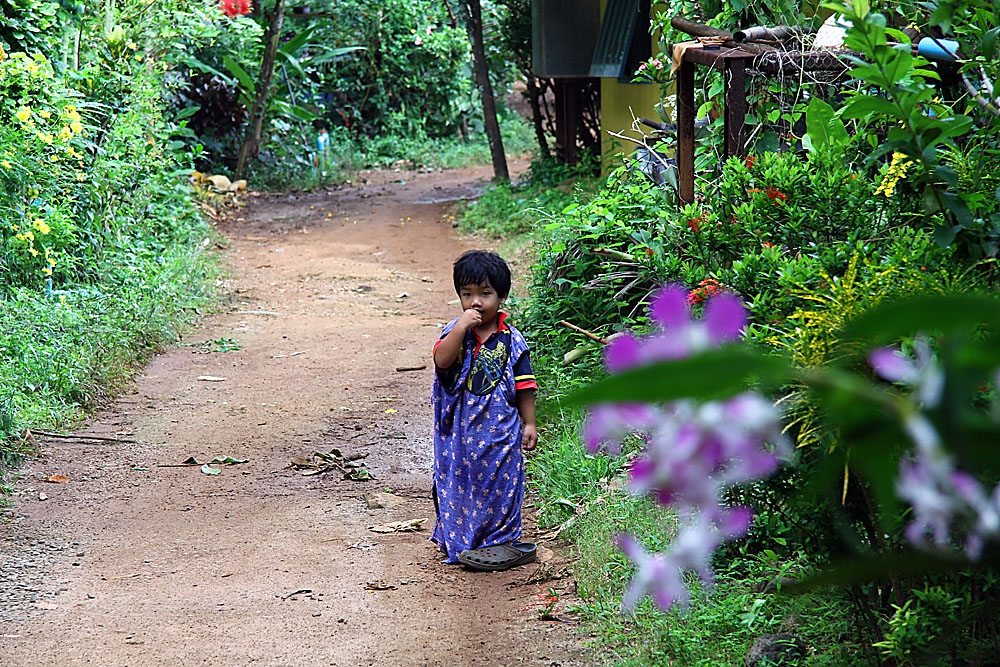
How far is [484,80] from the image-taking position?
1400 centimetres

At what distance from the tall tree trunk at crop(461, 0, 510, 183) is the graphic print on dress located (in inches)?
389

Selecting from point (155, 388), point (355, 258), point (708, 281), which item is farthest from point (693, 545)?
point (355, 258)

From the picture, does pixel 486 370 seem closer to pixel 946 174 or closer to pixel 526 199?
pixel 946 174

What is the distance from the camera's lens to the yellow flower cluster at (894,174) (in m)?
2.81

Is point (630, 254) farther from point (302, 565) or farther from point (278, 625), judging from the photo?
point (278, 625)

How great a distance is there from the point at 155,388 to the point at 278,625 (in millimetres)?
3356

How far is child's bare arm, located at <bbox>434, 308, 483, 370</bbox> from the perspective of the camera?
3795 mm

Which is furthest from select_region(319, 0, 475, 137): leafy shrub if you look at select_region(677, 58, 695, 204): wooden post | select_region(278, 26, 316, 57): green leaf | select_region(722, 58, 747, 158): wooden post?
select_region(722, 58, 747, 158): wooden post

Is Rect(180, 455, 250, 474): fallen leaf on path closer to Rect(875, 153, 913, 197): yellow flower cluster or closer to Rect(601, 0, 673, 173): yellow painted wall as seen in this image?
Rect(875, 153, 913, 197): yellow flower cluster

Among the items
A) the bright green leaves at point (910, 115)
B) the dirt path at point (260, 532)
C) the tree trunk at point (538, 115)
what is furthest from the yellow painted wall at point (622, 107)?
the bright green leaves at point (910, 115)

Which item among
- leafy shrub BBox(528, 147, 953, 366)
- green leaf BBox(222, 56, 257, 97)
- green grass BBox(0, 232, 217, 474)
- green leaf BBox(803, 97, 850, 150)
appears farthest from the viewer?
green leaf BBox(222, 56, 257, 97)

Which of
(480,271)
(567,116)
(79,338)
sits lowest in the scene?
(79,338)

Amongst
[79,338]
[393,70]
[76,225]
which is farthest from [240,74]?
[79,338]

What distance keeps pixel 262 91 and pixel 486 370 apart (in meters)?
12.0
